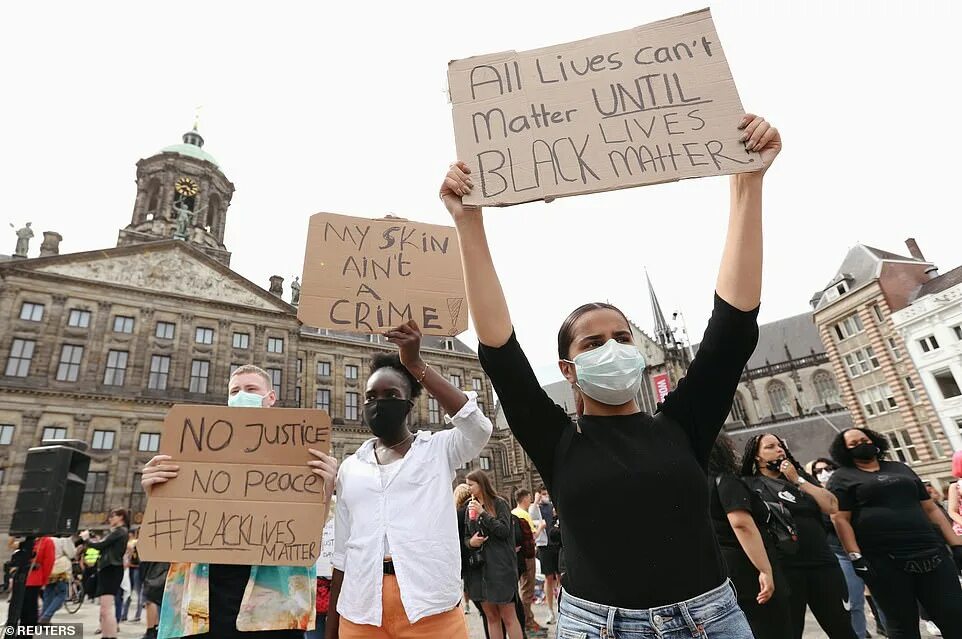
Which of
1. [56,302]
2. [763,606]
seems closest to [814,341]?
[763,606]

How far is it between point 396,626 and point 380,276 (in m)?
1.83

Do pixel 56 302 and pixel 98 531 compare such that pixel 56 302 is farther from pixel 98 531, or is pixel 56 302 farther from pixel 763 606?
pixel 763 606

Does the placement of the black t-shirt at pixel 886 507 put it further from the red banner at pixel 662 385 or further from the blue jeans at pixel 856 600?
the red banner at pixel 662 385

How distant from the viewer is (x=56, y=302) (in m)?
29.1

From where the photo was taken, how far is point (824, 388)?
160 ft

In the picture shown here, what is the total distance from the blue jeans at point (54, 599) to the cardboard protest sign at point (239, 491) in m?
9.71

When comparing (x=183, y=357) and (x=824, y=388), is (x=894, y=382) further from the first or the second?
(x=183, y=357)

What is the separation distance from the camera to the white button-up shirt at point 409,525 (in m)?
2.54

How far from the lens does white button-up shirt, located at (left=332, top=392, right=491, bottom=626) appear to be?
2.54 meters

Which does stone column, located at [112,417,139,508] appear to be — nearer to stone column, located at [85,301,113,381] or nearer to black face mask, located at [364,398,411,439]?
stone column, located at [85,301,113,381]

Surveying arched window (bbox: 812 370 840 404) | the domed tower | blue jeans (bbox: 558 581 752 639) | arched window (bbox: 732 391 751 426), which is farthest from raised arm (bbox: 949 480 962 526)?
arched window (bbox: 812 370 840 404)

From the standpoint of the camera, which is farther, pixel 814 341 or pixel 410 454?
pixel 814 341

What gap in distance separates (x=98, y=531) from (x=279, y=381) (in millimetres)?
12307

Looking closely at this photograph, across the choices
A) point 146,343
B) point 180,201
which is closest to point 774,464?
point 146,343
